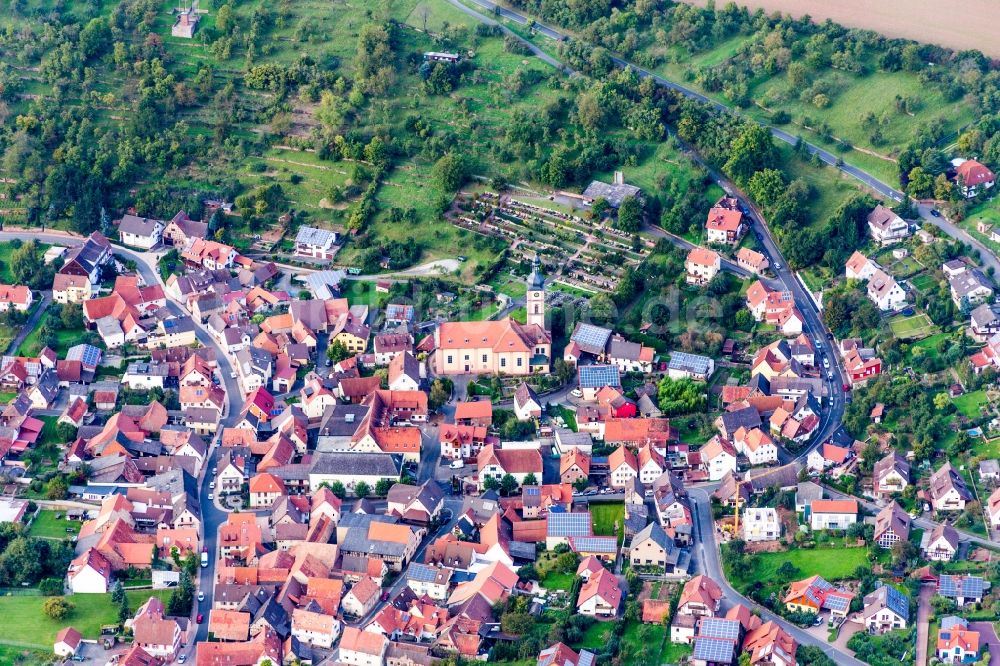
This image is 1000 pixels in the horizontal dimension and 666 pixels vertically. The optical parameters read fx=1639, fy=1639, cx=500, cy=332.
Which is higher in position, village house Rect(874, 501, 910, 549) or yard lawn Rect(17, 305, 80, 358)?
village house Rect(874, 501, 910, 549)

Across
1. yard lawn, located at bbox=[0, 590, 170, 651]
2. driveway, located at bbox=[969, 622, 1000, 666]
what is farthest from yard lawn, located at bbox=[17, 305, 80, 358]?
driveway, located at bbox=[969, 622, 1000, 666]

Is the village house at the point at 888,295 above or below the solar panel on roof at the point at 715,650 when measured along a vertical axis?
above

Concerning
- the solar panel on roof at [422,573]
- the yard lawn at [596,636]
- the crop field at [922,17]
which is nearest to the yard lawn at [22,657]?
the solar panel on roof at [422,573]

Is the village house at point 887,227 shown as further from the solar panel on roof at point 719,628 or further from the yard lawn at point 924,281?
the solar panel on roof at point 719,628

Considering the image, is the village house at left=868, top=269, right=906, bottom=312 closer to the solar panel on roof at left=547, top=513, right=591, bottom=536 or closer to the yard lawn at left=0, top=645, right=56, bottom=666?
the solar panel on roof at left=547, top=513, right=591, bottom=536

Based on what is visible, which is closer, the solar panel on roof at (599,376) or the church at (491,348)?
A: the solar panel on roof at (599,376)

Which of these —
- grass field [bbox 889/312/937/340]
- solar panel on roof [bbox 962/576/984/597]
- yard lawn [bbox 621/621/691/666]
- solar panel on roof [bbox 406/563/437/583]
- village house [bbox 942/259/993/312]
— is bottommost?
solar panel on roof [bbox 406/563/437/583]

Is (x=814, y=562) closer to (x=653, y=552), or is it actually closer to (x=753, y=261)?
(x=653, y=552)
